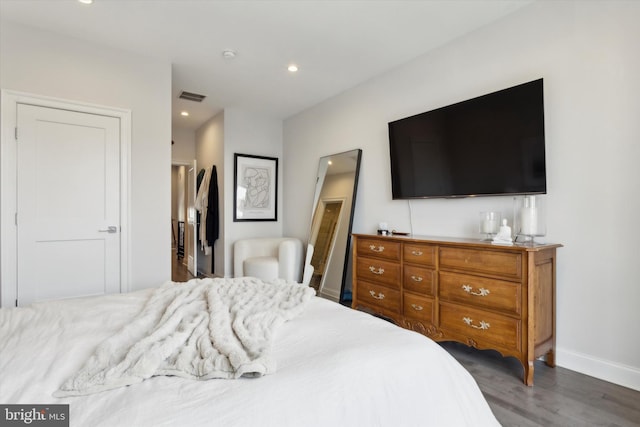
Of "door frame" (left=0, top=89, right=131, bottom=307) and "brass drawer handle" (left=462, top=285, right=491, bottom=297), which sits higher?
"door frame" (left=0, top=89, right=131, bottom=307)

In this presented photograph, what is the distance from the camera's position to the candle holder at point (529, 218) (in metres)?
2.31

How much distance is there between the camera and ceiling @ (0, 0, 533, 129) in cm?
252

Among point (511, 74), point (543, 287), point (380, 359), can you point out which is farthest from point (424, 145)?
point (380, 359)

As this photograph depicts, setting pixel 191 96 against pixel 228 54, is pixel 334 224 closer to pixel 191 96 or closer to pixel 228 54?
pixel 228 54

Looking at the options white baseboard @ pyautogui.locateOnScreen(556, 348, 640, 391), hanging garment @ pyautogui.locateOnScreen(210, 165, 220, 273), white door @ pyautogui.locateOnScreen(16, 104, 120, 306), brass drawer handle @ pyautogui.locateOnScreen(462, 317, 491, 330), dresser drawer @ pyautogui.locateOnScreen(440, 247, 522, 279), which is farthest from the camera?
hanging garment @ pyautogui.locateOnScreen(210, 165, 220, 273)

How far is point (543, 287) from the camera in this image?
2217 millimetres

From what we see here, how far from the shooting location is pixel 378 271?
3098mm

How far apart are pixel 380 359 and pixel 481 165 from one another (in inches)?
83.9

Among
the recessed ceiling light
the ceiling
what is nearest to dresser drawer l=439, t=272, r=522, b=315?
the ceiling

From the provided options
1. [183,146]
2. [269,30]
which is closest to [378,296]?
[269,30]

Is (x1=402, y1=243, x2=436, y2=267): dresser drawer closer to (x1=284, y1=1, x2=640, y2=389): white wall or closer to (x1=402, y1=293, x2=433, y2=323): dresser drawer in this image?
(x1=402, y1=293, x2=433, y2=323): dresser drawer

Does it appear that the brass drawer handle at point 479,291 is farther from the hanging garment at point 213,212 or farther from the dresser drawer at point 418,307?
the hanging garment at point 213,212

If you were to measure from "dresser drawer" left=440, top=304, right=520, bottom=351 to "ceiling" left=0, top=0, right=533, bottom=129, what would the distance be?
7.60 ft

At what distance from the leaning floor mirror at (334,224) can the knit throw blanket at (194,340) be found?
2.35 m
